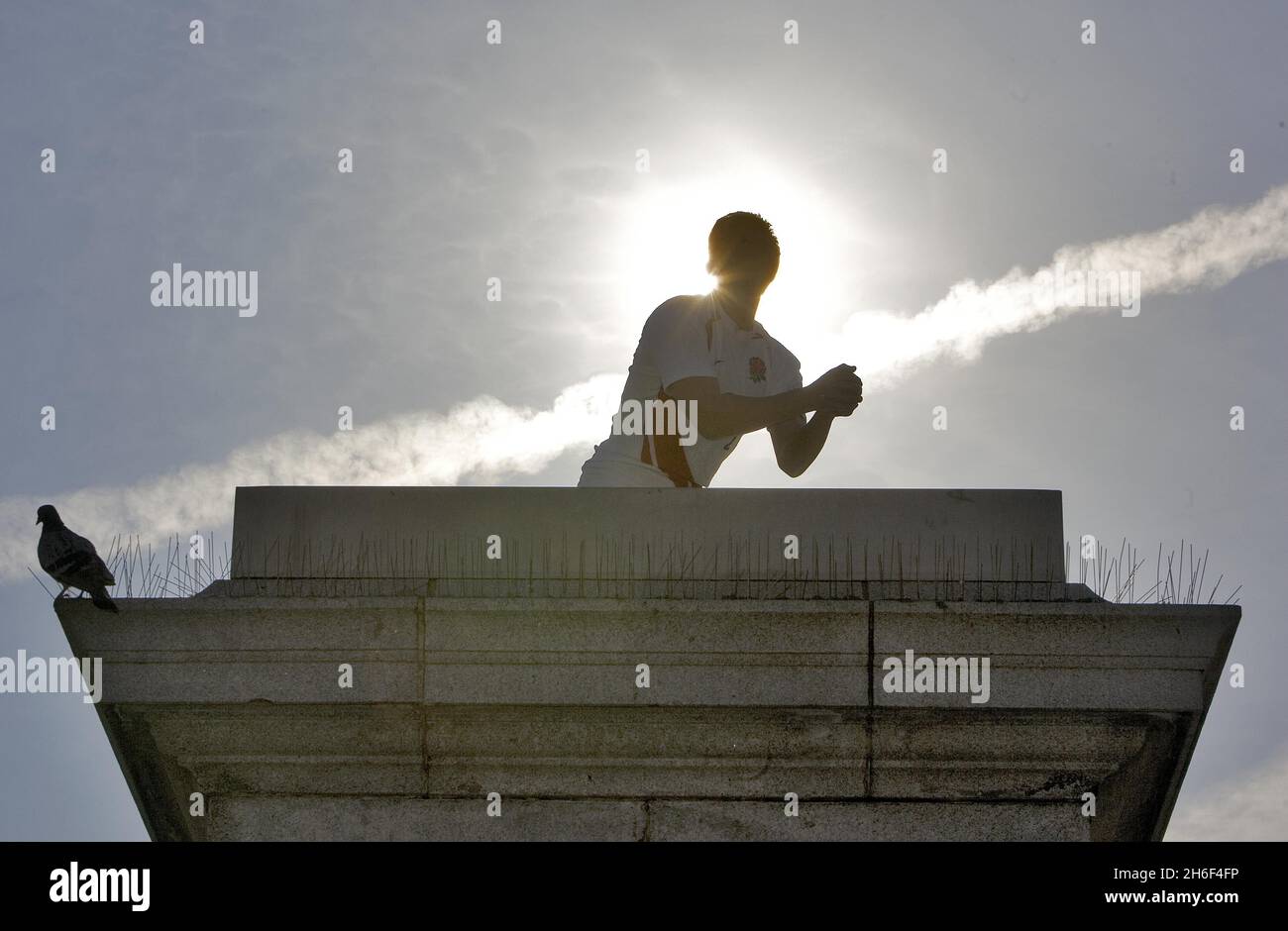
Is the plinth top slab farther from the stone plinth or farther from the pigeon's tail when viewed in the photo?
the pigeon's tail

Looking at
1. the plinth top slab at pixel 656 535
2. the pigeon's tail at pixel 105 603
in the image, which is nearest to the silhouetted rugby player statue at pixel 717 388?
the plinth top slab at pixel 656 535

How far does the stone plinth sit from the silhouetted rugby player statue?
966 millimetres

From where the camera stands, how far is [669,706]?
19.8ft

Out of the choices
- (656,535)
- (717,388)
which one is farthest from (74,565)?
Answer: (717,388)

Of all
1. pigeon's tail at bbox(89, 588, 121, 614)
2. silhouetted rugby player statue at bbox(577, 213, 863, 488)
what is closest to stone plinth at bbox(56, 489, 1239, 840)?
pigeon's tail at bbox(89, 588, 121, 614)

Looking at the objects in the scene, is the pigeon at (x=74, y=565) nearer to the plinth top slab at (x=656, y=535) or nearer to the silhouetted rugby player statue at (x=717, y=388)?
the plinth top slab at (x=656, y=535)

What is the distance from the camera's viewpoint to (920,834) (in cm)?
607

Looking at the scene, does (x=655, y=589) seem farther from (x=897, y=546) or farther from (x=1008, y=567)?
(x=1008, y=567)

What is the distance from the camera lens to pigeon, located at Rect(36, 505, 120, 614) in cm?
629

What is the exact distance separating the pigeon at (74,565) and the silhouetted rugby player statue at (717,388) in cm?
213
